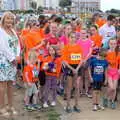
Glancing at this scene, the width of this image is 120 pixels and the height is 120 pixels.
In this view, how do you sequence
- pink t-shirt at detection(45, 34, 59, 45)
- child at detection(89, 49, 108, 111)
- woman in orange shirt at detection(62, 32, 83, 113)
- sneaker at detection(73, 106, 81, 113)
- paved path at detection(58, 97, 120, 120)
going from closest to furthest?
paved path at detection(58, 97, 120, 120), woman in orange shirt at detection(62, 32, 83, 113), sneaker at detection(73, 106, 81, 113), child at detection(89, 49, 108, 111), pink t-shirt at detection(45, 34, 59, 45)

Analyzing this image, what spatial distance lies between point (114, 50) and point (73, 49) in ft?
2.96

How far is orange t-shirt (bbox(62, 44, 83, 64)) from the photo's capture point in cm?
823

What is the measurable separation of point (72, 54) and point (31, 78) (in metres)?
0.90

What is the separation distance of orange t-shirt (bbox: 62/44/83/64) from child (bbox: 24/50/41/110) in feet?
1.91

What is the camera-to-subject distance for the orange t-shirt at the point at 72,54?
324 inches

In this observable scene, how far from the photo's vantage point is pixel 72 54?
8.24 meters

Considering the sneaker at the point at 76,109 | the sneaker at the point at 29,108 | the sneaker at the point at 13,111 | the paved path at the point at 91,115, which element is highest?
the sneaker at the point at 13,111

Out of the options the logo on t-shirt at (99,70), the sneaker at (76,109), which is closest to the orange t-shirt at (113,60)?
the logo on t-shirt at (99,70)

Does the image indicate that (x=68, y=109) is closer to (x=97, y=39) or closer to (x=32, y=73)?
(x=32, y=73)

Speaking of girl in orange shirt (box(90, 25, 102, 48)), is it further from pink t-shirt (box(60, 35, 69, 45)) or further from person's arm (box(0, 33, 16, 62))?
person's arm (box(0, 33, 16, 62))

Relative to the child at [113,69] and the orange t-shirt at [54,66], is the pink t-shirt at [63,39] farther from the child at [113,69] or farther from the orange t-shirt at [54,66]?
the child at [113,69]

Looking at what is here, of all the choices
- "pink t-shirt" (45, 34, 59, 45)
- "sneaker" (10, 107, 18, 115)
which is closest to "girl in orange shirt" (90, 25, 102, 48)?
"pink t-shirt" (45, 34, 59, 45)

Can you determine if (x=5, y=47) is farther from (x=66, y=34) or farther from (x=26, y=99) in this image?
(x=66, y=34)

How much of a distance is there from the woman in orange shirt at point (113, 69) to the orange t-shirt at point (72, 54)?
67cm
